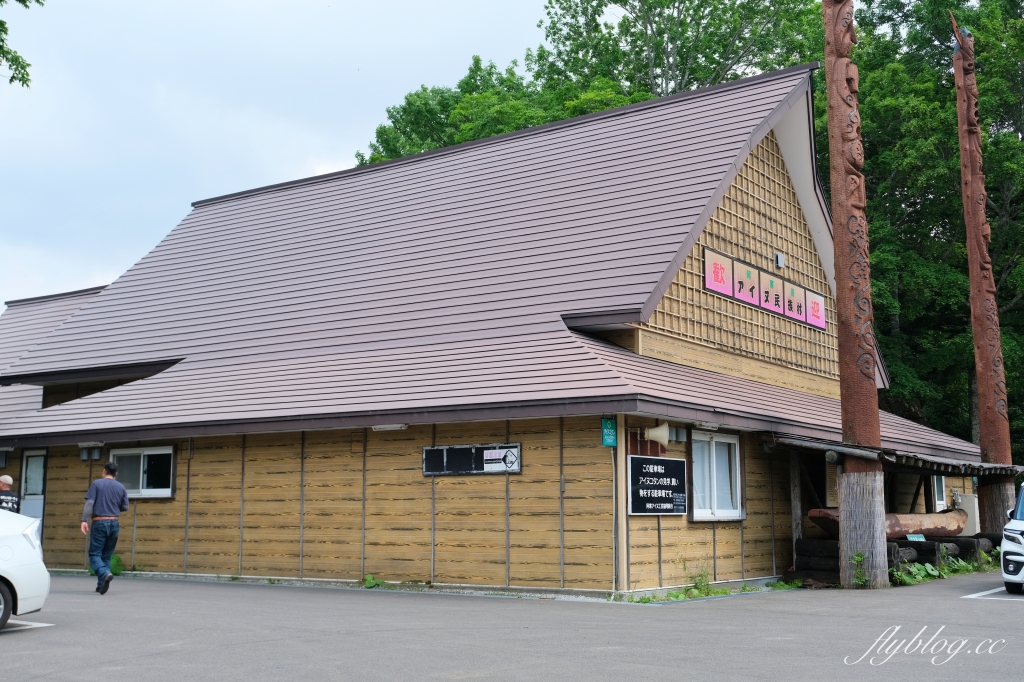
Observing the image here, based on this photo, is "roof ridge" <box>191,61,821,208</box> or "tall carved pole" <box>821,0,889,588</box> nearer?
"tall carved pole" <box>821,0,889,588</box>

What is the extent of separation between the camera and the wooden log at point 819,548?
16422 millimetres

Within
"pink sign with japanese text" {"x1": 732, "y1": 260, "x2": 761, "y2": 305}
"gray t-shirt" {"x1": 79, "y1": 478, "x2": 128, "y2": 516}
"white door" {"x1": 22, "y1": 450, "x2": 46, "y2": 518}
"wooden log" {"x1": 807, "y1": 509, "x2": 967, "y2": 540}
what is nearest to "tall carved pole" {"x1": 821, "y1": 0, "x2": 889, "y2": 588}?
"wooden log" {"x1": 807, "y1": 509, "x2": 967, "y2": 540}

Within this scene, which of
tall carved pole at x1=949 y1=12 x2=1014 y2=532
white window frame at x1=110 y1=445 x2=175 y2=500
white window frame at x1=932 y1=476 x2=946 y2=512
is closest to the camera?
white window frame at x1=110 y1=445 x2=175 y2=500

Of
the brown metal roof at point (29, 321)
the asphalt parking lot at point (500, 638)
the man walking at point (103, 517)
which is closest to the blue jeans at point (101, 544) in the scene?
the man walking at point (103, 517)

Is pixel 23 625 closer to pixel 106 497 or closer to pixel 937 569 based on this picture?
pixel 106 497

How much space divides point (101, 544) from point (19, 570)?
14.8 feet

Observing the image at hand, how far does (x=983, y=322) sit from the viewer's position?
23.4 m

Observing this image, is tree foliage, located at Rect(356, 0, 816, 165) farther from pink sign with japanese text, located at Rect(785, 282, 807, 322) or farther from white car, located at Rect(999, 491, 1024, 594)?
white car, located at Rect(999, 491, 1024, 594)

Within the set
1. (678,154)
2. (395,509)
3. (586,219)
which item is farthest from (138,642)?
(678,154)

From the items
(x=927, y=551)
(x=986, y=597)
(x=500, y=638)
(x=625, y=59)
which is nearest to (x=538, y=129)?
(x=927, y=551)

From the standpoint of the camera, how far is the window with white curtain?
52.1ft

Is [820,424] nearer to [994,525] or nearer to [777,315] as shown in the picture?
[777,315]

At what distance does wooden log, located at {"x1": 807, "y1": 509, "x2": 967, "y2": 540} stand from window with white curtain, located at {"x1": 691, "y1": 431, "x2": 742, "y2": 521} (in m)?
1.40

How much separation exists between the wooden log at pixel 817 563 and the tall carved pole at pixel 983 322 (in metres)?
8.07
